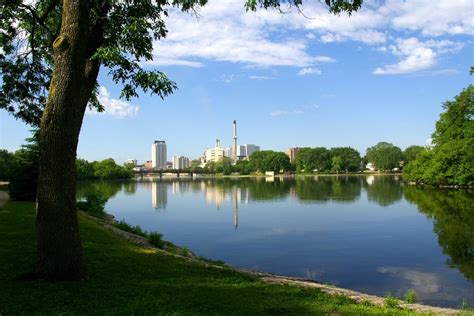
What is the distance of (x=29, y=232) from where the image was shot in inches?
574

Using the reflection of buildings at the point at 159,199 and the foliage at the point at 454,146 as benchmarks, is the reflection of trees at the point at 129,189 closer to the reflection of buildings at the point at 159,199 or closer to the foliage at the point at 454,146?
the reflection of buildings at the point at 159,199

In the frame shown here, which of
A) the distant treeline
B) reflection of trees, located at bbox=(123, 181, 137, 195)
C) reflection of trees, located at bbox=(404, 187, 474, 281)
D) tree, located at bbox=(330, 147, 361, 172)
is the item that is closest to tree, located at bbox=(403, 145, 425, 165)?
the distant treeline

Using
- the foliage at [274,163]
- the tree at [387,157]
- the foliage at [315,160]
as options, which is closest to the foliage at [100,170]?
the foliage at [274,163]

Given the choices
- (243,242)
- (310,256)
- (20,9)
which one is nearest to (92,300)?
(20,9)

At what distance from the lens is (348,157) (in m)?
188

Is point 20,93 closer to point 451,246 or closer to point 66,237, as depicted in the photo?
point 66,237

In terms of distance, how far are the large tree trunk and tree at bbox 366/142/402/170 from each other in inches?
6846

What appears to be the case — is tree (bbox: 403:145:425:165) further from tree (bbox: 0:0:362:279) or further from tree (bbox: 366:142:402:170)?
tree (bbox: 0:0:362:279)

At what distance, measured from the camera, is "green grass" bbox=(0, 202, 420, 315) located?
22.4 feet

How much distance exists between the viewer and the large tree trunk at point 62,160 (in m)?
8.14

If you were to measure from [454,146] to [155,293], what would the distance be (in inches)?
2648

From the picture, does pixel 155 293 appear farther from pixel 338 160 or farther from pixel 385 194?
pixel 338 160

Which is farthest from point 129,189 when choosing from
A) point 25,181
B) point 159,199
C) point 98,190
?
point 25,181

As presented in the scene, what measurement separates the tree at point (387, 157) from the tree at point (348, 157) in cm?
→ 951
